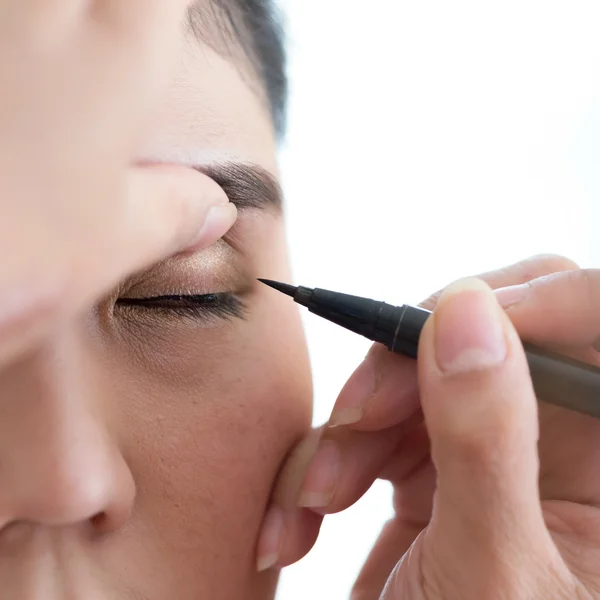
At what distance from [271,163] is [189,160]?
0.13 metres

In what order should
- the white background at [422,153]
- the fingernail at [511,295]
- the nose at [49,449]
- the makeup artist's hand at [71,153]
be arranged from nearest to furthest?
1. the makeup artist's hand at [71,153]
2. the nose at [49,449]
3. the fingernail at [511,295]
4. the white background at [422,153]

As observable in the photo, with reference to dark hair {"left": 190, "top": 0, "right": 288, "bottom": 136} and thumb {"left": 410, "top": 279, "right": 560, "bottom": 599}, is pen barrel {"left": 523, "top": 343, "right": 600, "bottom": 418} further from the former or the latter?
dark hair {"left": 190, "top": 0, "right": 288, "bottom": 136}

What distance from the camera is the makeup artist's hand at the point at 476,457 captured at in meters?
0.36

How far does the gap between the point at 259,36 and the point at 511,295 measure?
1.34 feet

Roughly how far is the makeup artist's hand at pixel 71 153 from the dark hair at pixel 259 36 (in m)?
0.25

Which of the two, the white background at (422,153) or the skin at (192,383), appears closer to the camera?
the skin at (192,383)

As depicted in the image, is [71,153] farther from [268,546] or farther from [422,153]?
[422,153]

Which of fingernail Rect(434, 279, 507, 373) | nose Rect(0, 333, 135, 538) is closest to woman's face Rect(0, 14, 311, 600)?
nose Rect(0, 333, 135, 538)

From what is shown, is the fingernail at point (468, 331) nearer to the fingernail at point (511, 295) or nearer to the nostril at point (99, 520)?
the fingernail at point (511, 295)

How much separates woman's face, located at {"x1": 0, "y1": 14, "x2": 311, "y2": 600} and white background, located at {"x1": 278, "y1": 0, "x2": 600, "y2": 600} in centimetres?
50

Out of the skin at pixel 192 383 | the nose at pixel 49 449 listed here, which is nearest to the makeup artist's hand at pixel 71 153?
the skin at pixel 192 383

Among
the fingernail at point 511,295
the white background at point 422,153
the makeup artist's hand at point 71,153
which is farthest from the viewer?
the white background at point 422,153

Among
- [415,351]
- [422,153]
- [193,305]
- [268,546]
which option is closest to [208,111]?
[193,305]

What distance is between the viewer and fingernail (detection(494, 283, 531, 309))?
51 cm
